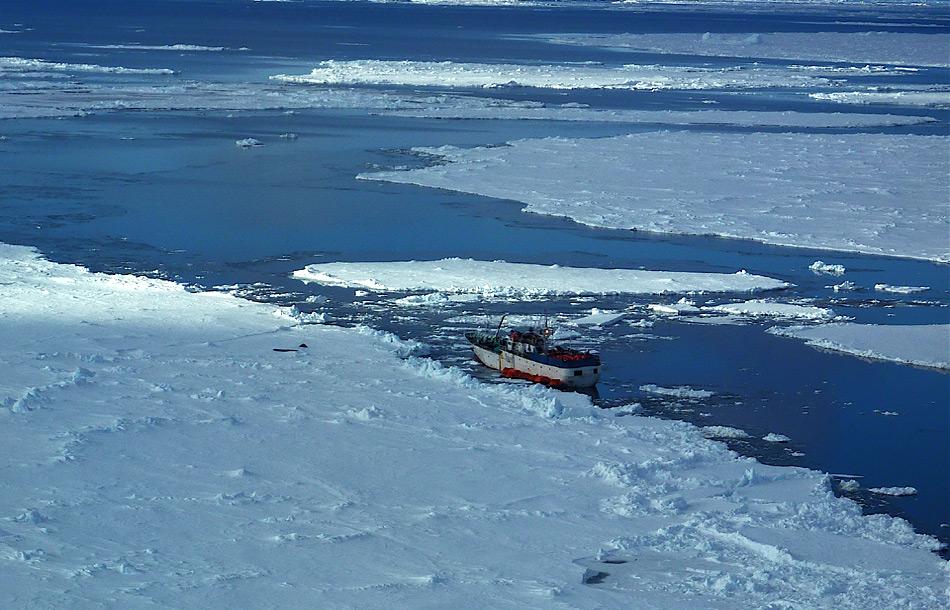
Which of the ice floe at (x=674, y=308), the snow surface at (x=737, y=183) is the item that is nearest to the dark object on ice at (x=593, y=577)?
the ice floe at (x=674, y=308)

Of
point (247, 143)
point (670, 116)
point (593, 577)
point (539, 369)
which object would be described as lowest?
point (593, 577)

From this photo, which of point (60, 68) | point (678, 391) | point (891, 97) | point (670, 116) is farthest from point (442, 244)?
point (60, 68)

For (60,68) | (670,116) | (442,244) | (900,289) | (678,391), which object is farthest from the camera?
(60,68)

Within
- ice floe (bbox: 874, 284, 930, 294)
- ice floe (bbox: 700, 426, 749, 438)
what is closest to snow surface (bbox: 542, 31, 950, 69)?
ice floe (bbox: 874, 284, 930, 294)

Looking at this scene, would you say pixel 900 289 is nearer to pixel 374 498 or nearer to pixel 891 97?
pixel 374 498

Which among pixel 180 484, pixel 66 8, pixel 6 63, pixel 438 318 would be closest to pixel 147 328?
pixel 438 318

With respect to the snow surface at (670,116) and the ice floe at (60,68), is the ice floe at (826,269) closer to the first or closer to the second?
the snow surface at (670,116)
